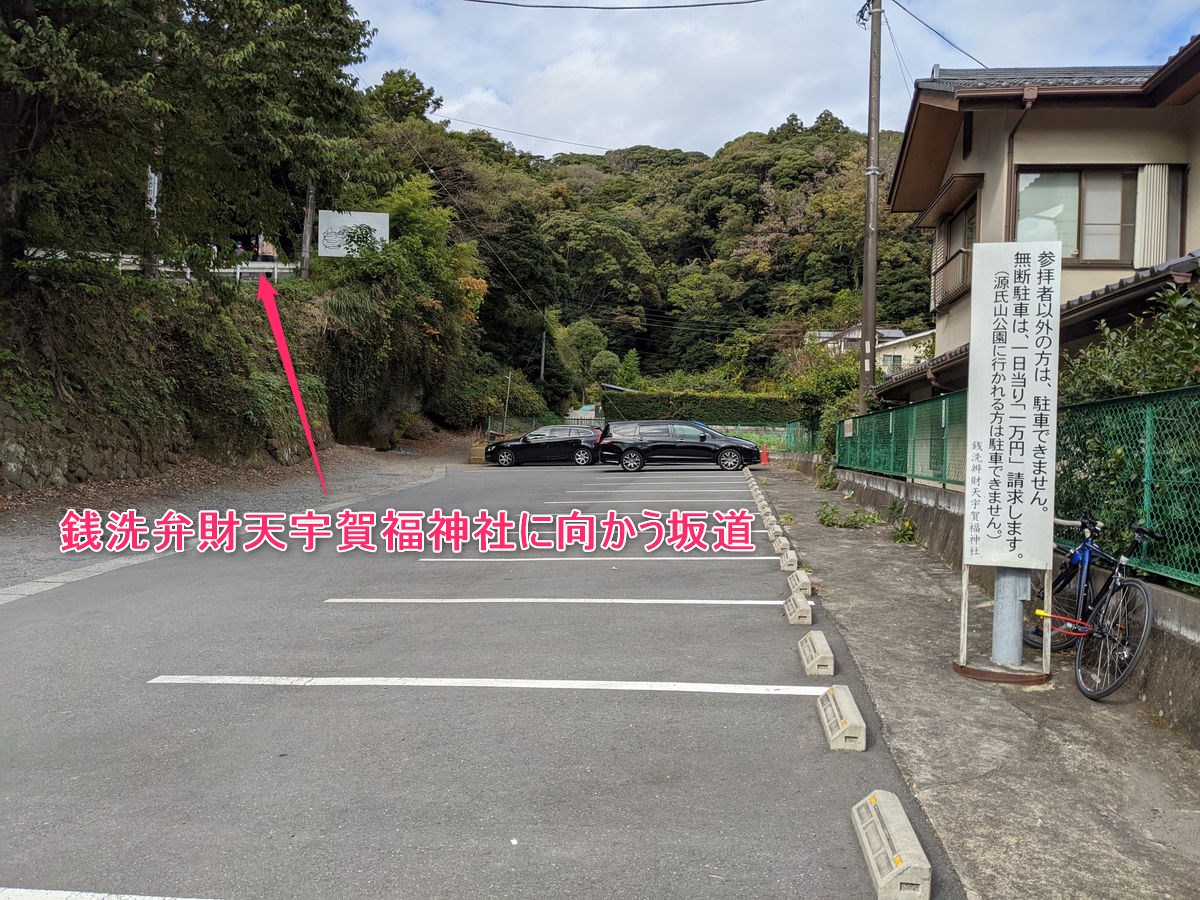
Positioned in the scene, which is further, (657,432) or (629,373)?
(629,373)

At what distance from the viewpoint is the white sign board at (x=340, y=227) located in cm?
2550

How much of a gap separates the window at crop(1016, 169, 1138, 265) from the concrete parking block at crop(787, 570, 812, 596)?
7785mm

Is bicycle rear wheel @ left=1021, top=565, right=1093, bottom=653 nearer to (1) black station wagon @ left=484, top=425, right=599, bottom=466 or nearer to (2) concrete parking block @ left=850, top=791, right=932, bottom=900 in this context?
(2) concrete parking block @ left=850, top=791, right=932, bottom=900

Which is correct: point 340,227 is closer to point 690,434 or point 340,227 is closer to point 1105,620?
point 690,434

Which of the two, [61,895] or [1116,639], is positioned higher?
[1116,639]

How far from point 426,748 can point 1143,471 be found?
4148 mm

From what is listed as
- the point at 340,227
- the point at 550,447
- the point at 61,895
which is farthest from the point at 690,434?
the point at 61,895

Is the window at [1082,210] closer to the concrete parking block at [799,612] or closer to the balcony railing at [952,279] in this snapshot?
the balcony railing at [952,279]

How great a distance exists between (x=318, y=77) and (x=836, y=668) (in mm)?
11500

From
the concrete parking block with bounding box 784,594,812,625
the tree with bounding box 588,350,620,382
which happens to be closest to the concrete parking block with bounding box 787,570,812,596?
the concrete parking block with bounding box 784,594,812,625

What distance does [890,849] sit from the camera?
285cm

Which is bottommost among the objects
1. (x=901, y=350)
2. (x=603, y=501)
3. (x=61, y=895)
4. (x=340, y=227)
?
(x=61, y=895)

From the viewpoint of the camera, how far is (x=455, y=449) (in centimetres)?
3431

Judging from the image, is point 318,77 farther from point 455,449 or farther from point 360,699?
point 455,449
